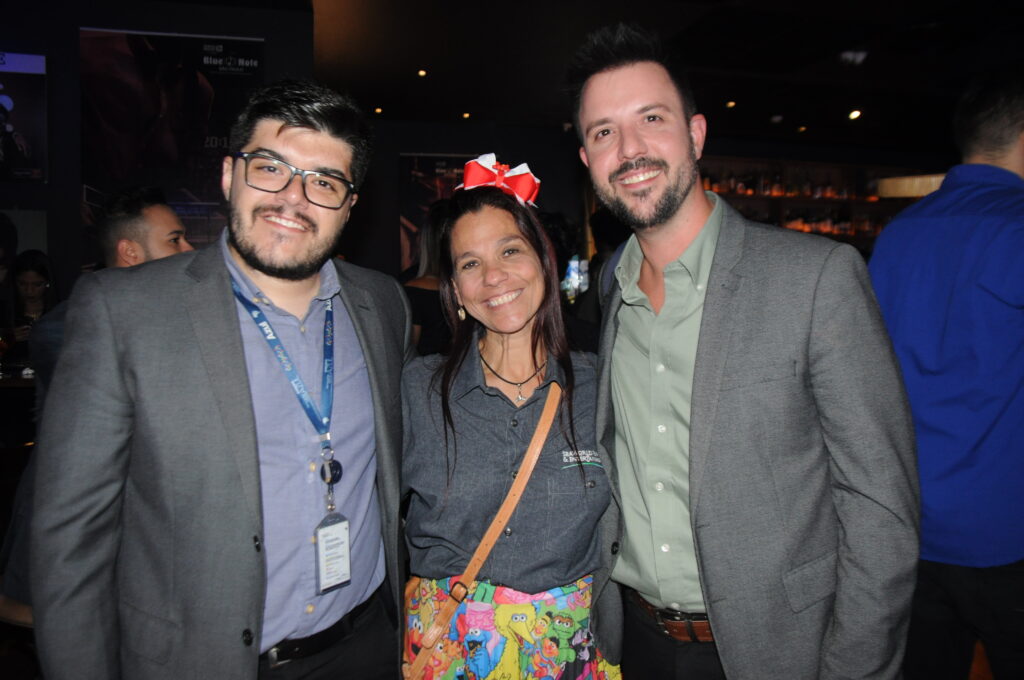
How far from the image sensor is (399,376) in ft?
6.90

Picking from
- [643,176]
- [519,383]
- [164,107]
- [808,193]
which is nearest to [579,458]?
[519,383]

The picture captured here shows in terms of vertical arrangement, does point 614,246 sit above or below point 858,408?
above

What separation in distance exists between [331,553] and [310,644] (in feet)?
0.94

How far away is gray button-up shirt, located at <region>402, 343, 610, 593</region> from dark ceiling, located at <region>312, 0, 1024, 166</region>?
452 centimetres

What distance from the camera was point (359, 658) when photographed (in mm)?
1859

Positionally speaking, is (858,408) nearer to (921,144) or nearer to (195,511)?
(195,511)

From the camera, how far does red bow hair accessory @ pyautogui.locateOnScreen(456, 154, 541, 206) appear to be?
234cm

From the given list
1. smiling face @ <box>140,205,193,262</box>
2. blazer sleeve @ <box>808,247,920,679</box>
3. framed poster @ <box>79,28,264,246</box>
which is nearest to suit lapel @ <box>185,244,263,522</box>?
blazer sleeve @ <box>808,247,920,679</box>

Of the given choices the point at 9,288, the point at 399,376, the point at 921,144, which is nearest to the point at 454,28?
the point at 9,288

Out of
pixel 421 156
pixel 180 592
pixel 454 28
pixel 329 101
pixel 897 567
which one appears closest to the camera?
pixel 897 567

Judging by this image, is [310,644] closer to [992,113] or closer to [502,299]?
[502,299]

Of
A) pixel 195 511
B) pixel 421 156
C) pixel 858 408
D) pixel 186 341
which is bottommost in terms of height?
pixel 195 511

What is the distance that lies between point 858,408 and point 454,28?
219 inches

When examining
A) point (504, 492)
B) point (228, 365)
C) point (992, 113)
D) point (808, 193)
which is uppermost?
point (808, 193)
